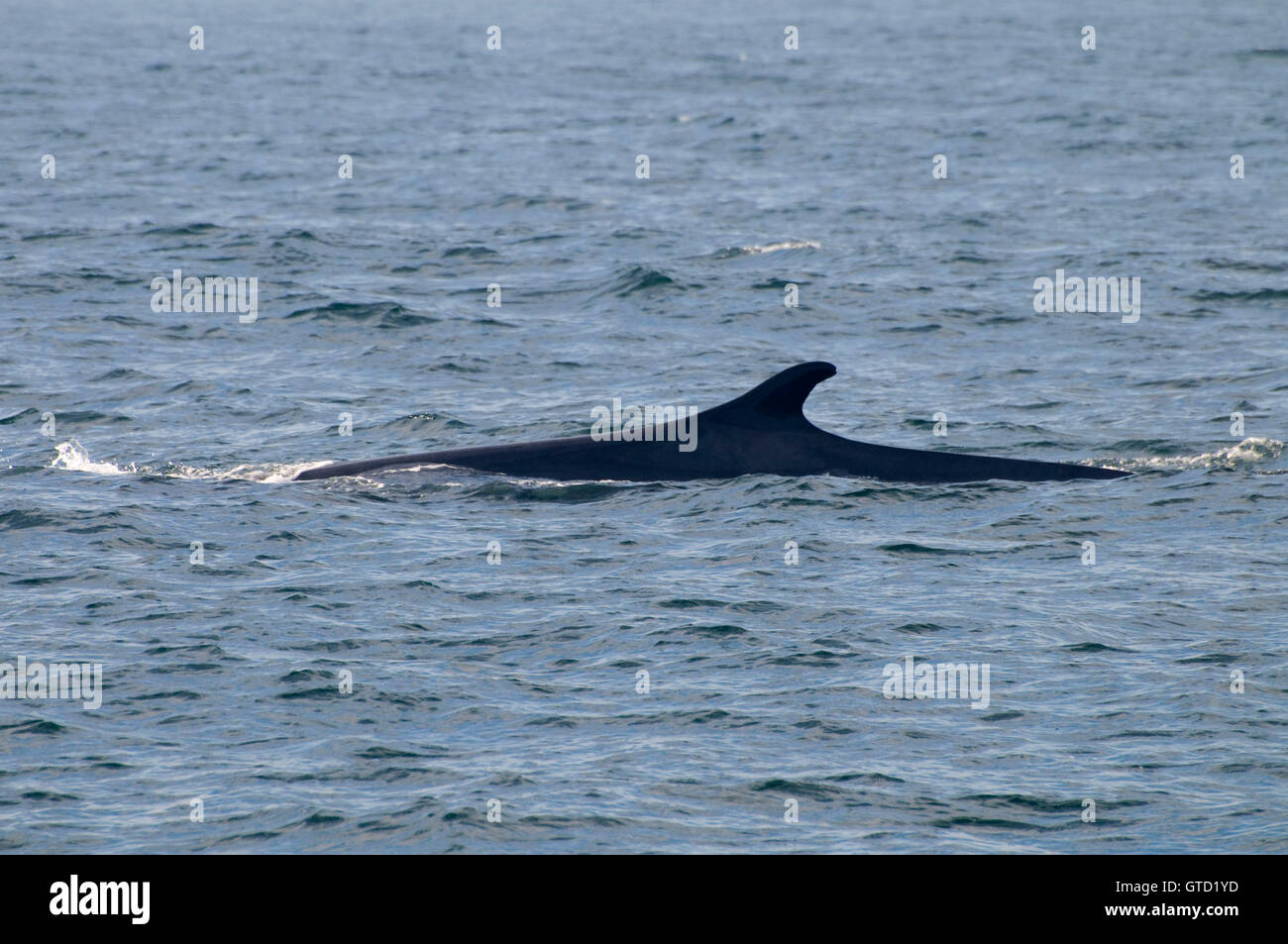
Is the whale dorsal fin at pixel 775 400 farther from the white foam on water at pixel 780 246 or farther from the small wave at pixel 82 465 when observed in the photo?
the white foam on water at pixel 780 246

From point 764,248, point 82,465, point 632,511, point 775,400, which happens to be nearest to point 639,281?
point 764,248

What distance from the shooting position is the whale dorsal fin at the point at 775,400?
54.5ft

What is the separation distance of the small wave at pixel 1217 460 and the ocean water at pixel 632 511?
0.08 metres

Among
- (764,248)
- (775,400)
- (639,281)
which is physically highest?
(764,248)

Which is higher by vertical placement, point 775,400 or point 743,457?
point 775,400

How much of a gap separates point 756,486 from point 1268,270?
15.7 meters

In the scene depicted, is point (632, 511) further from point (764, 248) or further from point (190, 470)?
point (764, 248)

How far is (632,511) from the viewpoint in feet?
54.5

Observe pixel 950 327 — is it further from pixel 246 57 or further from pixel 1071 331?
pixel 246 57

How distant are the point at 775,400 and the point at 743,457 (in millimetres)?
647

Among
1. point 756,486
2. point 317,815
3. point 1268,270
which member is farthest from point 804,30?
point 317,815

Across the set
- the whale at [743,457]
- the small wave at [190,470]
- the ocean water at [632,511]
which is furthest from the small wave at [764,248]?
the small wave at [190,470]

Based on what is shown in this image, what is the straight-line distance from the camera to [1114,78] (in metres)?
60.2

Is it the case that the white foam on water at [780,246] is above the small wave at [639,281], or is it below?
above
